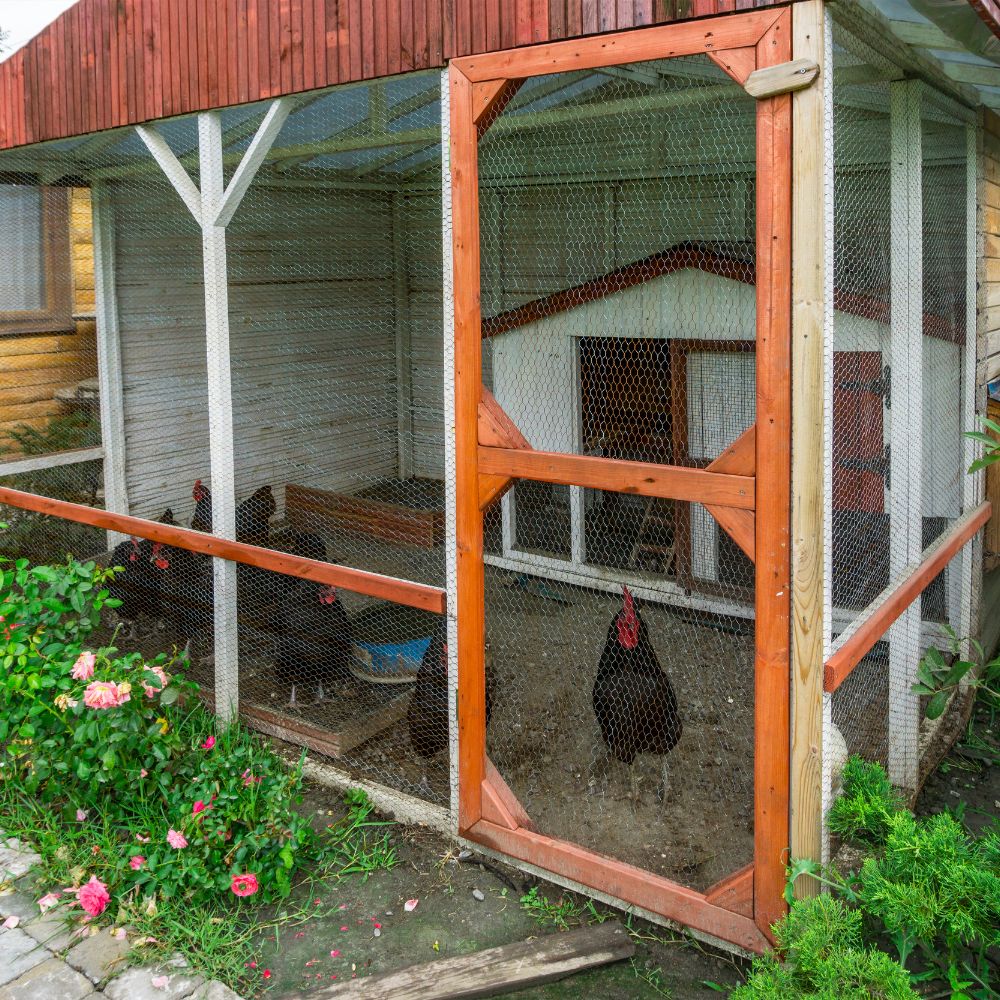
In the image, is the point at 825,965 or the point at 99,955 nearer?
the point at 825,965

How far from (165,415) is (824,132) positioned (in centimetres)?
523

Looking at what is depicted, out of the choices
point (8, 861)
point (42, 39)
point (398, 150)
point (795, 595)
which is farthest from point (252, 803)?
point (398, 150)

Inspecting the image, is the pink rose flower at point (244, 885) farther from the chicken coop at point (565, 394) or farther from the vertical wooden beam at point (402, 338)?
the vertical wooden beam at point (402, 338)

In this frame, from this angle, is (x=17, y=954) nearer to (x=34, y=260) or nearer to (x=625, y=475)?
(x=625, y=475)

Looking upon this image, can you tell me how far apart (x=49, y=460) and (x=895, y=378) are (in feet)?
15.9

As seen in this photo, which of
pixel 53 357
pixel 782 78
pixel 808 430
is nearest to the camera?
pixel 782 78

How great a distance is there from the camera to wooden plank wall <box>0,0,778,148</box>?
2865 mm

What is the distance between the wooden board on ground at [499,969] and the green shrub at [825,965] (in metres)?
0.60

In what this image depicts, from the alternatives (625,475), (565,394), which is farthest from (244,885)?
(565,394)

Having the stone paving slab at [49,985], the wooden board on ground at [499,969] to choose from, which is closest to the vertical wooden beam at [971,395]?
the wooden board on ground at [499,969]

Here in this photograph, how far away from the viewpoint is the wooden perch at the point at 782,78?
2346mm

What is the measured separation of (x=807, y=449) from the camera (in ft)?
8.20

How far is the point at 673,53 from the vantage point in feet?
8.46

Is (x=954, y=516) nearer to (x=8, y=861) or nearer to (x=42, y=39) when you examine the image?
(x=8, y=861)
